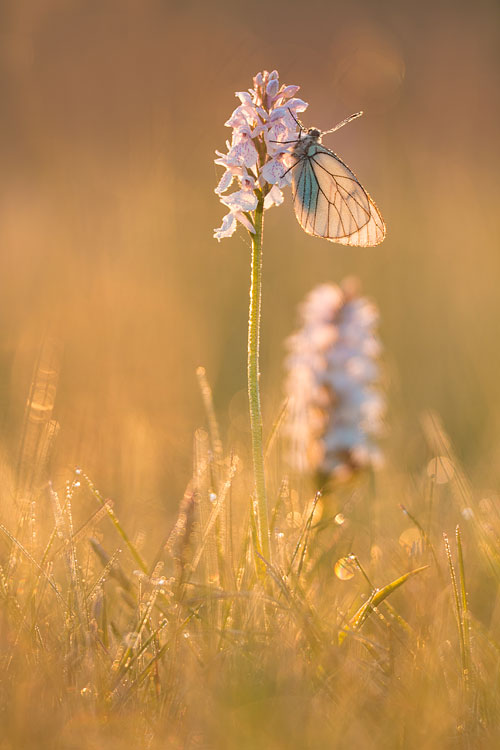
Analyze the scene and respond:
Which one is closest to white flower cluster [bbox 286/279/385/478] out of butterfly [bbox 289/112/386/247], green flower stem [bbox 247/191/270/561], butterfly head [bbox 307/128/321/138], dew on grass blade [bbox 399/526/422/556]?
dew on grass blade [bbox 399/526/422/556]

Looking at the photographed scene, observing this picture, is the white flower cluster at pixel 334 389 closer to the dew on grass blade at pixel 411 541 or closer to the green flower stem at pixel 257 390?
the dew on grass blade at pixel 411 541

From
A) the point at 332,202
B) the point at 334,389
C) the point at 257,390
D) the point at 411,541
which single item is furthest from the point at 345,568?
the point at 334,389

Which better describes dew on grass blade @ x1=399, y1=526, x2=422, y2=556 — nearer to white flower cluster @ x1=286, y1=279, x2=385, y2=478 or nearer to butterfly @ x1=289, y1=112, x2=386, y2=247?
white flower cluster @ x1=286, y1=279, x2=385, y2=478

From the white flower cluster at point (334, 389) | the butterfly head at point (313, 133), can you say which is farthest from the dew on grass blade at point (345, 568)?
the white flower cluster at point (334, 389)

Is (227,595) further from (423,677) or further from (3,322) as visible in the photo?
(3,322)

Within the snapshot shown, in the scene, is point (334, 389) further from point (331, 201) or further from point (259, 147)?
point (259, 147)

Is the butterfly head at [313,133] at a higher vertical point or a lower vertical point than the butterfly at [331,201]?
higher

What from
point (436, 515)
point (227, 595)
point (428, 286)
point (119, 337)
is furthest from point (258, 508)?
point (428, 286)
